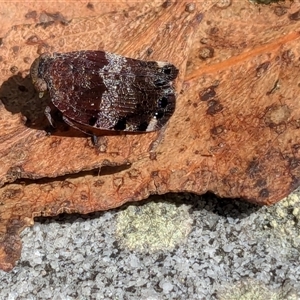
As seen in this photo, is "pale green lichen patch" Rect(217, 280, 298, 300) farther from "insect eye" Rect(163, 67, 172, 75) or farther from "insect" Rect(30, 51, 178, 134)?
"insect eye" Rect(163, 67, 172, 75)

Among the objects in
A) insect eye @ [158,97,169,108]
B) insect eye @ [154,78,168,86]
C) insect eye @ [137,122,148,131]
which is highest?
insect eye @ [154,78,168,86]

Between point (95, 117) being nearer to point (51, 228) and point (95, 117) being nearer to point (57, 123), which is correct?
point (57, 123)

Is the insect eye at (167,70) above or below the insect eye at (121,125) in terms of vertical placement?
above

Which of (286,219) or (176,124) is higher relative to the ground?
(176,124)

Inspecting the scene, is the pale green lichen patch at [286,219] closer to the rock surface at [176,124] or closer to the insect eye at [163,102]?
the rock surface at [176,124]

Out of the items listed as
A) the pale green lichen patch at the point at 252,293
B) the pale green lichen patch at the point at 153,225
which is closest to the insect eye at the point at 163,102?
the pale green lichen patch at the point at 153,225

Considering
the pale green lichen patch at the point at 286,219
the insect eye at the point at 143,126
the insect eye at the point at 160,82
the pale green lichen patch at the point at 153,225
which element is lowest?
the pale green lichen patch at the point at 286,219

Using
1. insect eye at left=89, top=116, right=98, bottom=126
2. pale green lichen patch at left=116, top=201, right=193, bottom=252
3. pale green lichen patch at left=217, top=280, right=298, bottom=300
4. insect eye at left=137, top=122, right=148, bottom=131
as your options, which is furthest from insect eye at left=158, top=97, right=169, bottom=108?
pale green lichen patch at left=217, top=280, right=298, bottom=300

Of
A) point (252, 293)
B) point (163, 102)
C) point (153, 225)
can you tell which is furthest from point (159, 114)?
point (252, 293)

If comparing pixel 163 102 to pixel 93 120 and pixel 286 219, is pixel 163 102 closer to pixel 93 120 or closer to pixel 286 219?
pixel 93 120
